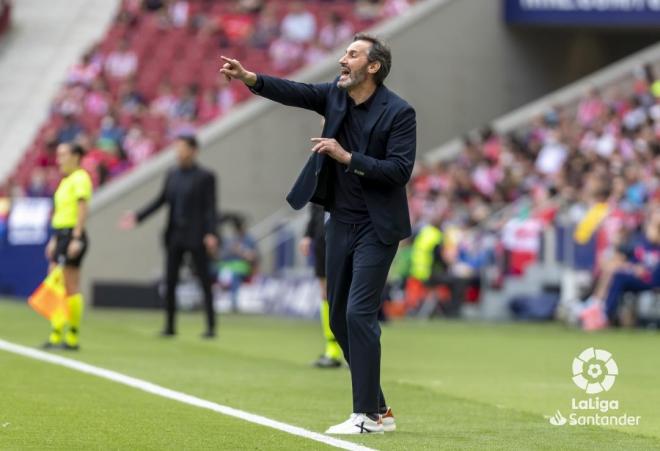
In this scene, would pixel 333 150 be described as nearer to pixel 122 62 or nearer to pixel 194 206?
pixel 194 206

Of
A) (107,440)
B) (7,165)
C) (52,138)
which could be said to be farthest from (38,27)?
(107,440)

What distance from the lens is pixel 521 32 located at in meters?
32.1

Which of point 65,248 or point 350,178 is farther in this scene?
point 65,248

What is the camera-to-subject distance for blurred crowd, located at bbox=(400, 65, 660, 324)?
2305 cm

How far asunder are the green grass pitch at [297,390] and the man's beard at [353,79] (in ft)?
6.37

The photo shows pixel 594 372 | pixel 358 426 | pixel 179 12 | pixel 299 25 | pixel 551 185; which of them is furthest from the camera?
pixel 179 12

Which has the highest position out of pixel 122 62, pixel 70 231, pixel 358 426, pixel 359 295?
pixel 122 62

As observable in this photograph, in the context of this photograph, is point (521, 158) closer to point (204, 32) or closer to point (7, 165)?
point (204, 32)

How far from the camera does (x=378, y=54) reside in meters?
8.97

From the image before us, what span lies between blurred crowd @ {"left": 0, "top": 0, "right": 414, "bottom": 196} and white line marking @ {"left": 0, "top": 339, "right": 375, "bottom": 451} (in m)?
14.5

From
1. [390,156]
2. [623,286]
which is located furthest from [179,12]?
[390,156]

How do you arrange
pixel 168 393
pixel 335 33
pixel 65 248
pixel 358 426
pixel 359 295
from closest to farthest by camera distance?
1. pixel 358 426
2. pixel 359 295
3. pixel 168 393
4. pixel 65 248
5. pixel 335 33

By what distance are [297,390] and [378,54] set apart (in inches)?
138

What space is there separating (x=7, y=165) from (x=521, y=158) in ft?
39.4
